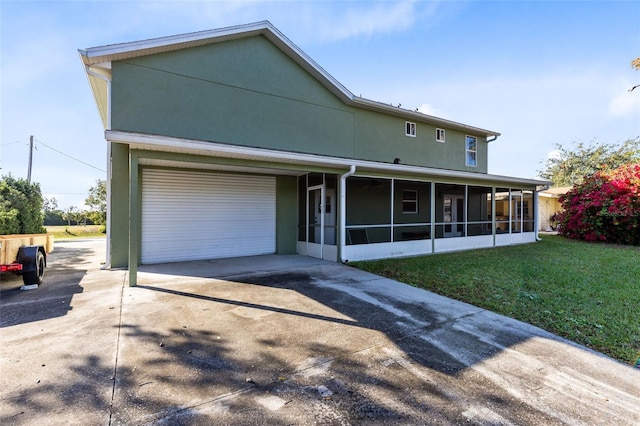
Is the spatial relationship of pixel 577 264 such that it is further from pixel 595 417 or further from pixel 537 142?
pixel 537 142

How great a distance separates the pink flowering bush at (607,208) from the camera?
13266 mm

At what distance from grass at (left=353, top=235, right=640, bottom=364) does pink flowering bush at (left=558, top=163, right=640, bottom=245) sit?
4.13 meters

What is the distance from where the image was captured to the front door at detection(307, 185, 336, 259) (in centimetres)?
956

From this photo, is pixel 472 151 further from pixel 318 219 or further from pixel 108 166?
pixel 108 166

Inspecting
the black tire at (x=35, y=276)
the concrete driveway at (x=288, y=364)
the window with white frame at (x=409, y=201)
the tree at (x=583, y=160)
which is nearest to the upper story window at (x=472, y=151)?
the window with white frame at (x=409, y=201)

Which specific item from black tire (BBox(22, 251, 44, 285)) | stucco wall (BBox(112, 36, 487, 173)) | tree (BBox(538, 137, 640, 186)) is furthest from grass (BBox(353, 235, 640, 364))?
tree (BBox(538, 137, 640, 186))

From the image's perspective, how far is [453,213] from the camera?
48.9ft

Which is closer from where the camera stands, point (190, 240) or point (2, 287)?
point (2, 287)

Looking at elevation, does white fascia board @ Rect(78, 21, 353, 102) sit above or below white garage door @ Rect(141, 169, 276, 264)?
above

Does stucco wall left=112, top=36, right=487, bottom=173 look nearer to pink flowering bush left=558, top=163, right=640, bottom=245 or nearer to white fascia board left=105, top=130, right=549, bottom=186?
white fascia board left=105, top=130, right=549, bottom=186

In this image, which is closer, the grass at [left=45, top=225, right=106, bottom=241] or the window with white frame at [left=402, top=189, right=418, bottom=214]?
the window with white frame at [left=402, top=189, right=418, bottom=214]

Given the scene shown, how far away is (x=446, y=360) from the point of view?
318 cm

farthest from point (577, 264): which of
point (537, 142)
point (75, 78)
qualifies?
point (537, 142)

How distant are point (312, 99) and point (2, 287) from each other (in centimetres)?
933
